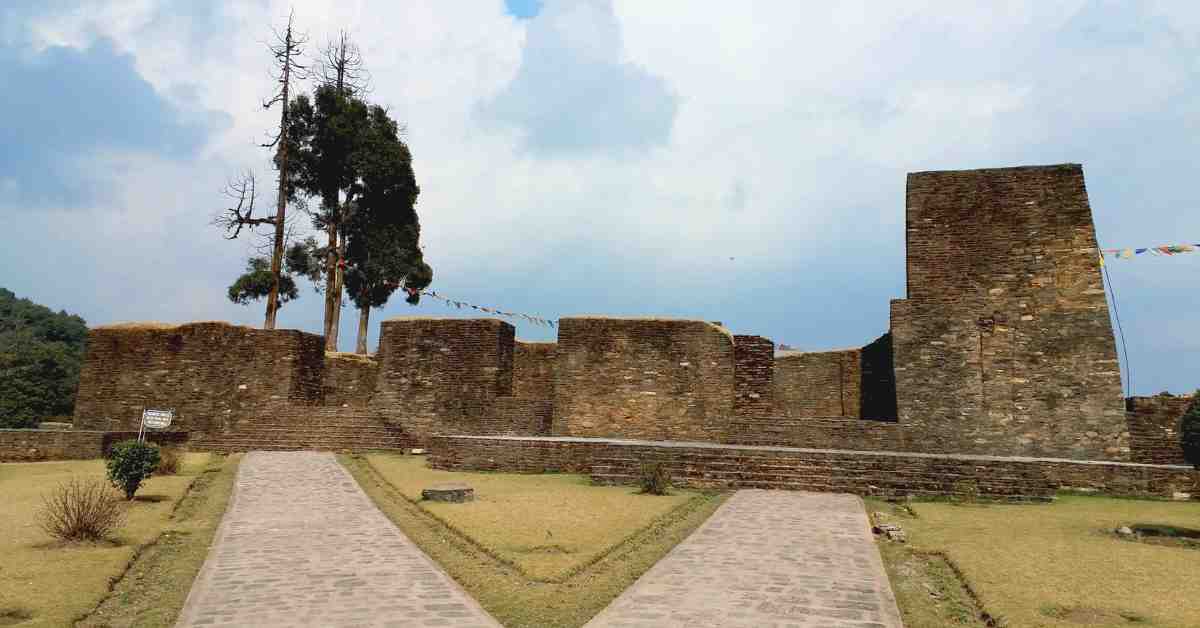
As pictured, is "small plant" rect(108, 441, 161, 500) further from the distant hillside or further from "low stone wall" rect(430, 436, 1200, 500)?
the distant hillside

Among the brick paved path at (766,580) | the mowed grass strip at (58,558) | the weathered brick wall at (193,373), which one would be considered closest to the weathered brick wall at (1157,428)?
the brick paved path at (766,580)

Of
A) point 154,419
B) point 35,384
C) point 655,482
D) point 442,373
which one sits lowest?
point 655,482

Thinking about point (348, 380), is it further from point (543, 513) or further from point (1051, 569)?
point (1051, 569)

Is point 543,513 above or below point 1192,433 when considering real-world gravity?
below

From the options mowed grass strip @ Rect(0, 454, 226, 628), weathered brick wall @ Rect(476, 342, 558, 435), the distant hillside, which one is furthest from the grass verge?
the distant hillside

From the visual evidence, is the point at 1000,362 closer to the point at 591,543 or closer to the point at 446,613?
the point at 591,543

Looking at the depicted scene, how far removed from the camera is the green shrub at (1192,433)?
838 centimetres

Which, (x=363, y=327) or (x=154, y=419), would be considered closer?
(x=154, y=419)

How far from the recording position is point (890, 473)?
11375 mm

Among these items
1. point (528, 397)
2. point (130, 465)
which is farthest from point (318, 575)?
point (528, 397)

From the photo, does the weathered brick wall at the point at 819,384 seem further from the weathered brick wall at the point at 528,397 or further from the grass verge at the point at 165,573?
the grass verge at the point at 165,573

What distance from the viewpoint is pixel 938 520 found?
8977 mm

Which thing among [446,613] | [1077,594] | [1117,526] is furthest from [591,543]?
[1117,526]

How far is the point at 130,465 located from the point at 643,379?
36.5 feet
